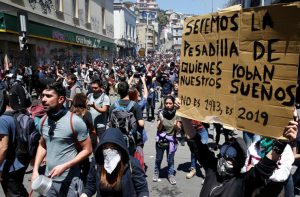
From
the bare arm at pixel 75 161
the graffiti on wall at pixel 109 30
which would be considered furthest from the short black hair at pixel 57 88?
the graffiti on wall at pixel 109 30

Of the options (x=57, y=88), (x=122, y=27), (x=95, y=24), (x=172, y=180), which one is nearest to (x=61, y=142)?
(x=57, y=88)

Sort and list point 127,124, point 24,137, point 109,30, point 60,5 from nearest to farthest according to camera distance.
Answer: point 24,137 → point 127,124 → point 60,5 → point 109,30

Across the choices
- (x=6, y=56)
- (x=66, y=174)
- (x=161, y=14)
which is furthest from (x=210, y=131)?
(x=161, y=14)

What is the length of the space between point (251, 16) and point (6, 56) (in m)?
16.9

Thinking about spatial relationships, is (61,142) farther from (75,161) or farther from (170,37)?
(170,37)

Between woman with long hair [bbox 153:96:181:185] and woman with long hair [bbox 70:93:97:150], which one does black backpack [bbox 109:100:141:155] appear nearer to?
woman with long hair [bbox 70:93:97:150]

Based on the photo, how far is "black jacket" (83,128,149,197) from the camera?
3074mm

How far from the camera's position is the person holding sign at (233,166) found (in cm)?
234

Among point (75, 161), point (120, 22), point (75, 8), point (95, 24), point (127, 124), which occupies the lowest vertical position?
point (75, 161)

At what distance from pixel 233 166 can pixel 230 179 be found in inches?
4.1

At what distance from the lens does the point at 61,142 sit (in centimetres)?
359

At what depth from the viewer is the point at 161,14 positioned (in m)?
144

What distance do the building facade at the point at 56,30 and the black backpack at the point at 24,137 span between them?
526 inches

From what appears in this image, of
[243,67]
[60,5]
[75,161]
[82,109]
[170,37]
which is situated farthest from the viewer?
[170,37]
